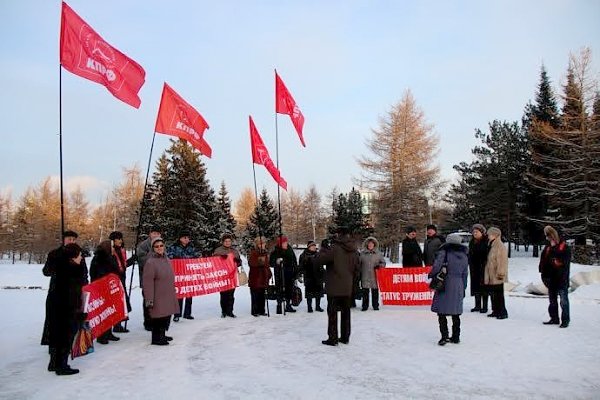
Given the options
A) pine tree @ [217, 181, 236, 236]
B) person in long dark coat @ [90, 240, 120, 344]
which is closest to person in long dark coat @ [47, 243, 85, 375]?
person in long dark coat @ [90, 240, 120, 344]

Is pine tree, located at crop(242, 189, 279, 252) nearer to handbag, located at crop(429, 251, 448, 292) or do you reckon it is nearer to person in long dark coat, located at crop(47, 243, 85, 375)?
handbag, located at crop(429, 251, 448, 292)

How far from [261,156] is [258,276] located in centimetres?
333

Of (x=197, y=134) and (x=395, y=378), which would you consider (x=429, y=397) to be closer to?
(x=395, y=378)

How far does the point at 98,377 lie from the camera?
6.45 metres

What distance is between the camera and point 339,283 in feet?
27.6

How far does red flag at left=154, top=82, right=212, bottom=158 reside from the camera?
11.0 metres

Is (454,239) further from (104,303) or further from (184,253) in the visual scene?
(184,253)

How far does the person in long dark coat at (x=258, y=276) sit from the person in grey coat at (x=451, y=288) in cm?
458

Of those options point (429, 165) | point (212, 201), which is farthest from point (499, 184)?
point (212, 201)

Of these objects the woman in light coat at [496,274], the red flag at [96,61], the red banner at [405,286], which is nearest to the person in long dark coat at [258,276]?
the red banner at [405,286]

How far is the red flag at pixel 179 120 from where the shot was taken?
11.0 m

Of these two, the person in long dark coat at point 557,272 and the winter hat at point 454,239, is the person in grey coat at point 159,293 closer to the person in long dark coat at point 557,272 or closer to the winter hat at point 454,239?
the winter hat at point 454,239

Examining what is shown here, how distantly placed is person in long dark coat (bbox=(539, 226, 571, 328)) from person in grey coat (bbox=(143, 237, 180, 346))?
25.0 feet

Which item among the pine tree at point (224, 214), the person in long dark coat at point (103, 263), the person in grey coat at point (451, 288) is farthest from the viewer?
the pine tree at point (224, 214)
